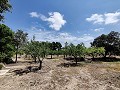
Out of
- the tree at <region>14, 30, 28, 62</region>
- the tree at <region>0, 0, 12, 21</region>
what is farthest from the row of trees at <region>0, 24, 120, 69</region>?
the tree at <region>0, 0, 12, 21</region>

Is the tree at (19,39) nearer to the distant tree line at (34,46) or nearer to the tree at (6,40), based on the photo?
the distant tree line at (34,46)

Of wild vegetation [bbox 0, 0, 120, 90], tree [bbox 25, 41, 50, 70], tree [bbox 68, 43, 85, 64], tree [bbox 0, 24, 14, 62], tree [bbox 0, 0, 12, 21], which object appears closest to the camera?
tree [bbox 0, 0, 12, 21]

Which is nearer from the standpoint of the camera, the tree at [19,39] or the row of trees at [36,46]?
the row of trees at [36,46]

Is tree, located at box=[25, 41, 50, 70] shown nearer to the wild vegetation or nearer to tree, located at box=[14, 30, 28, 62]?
the wild vegetation

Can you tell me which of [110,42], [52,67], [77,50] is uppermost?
[110,42]

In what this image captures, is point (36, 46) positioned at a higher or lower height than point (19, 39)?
lower

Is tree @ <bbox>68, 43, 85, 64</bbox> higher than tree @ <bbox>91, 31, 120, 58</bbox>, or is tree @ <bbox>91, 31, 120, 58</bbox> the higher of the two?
tree @ <bbox>91, 31, 120, 58</bbox>

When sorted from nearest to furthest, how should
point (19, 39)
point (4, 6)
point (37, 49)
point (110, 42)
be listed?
point (4, 6)
point (37, 49)
point (19, 39)
point (110, 42)

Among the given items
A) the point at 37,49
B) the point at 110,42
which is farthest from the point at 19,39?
the point at 110,42

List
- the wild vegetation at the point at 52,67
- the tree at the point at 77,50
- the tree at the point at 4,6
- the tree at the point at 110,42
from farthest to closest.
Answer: the tree at the point at 110,42 < the tree at the point at 77,50 < the wild vegetation at the point at 52,67 < the tree at the point at 4,6

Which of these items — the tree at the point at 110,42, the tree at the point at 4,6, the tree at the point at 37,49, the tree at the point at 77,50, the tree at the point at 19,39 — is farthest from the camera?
the tree at the point at 110,42

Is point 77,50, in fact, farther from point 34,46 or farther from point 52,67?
point 34,46

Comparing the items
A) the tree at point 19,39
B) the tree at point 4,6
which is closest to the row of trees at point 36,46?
the tree at point 19,39

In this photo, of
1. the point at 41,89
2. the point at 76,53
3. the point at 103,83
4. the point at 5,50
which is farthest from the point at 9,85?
the point at 76,53
